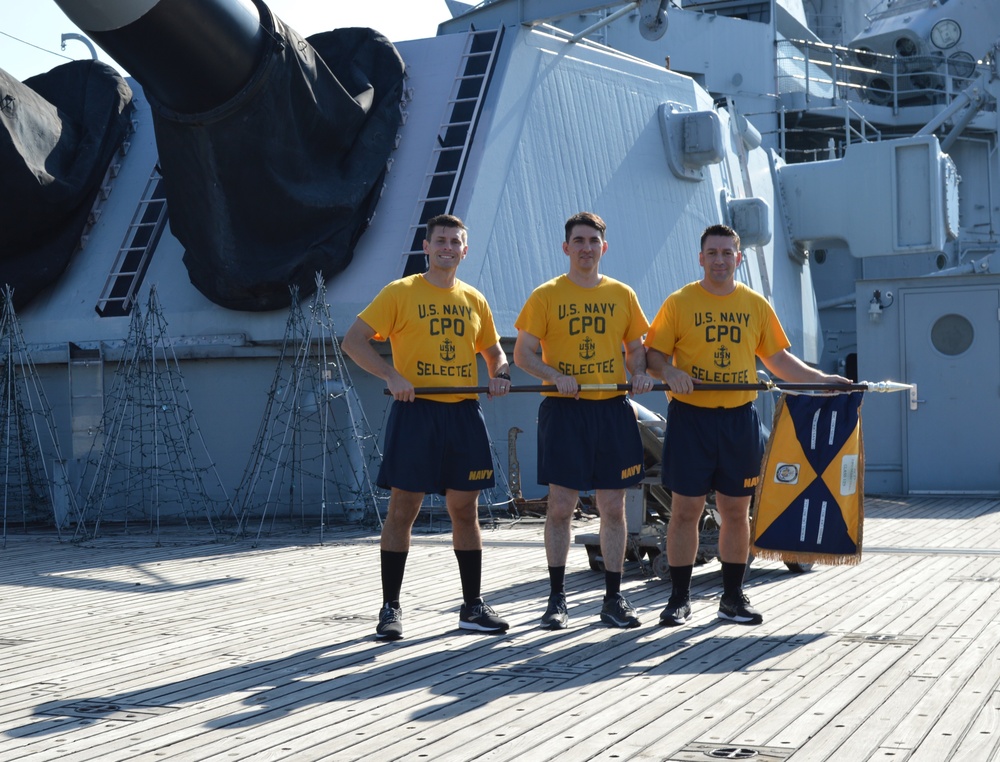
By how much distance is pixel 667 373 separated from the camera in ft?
18.9

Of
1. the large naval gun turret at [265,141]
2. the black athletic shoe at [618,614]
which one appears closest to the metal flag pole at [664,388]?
the black athletic shoe at [618,614]

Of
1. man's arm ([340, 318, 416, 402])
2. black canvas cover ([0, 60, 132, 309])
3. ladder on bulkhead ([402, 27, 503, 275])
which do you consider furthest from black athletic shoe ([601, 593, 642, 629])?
black canvas cover ([0, 60, 132, 309])

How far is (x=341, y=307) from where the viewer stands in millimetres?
11031

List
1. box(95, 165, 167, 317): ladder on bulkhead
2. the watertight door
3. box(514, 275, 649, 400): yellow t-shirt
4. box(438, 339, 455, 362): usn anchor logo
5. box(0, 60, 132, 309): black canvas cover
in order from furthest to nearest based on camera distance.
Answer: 1. the watertight door
2. box(95, 165, 167, 317): ladder on bulkhead
3. box(0, 60, 132, 309): black canvas cover
4. box(514, 275, 649, 400): yellow t-shirt
5. box(438, 339, 455, 362): usn anchor logo

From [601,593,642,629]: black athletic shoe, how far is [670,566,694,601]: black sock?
0.72ft

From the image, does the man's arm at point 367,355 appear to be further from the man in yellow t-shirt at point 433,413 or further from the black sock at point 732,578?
the black sock at point 732,578

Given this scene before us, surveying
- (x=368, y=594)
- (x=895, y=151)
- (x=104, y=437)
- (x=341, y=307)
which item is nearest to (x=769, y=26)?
(x=895, y=151)

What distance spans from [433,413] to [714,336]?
1278 mm

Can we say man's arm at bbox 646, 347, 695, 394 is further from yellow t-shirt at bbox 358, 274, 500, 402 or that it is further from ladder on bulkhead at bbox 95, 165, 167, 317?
ladder on bulkhead at bbox 95, 165, 167, 317

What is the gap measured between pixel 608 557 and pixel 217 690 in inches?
76.3

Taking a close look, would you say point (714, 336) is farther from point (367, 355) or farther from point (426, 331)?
point (367, 355)

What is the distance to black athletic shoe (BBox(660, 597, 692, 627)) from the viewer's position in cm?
579

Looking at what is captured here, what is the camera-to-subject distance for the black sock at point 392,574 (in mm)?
5641

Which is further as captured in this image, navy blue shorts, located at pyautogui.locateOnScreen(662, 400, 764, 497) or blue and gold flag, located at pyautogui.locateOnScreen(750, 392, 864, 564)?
blue and gold flag, located at pyautogui.locateOnScreen(750, 392, 864, 564)
